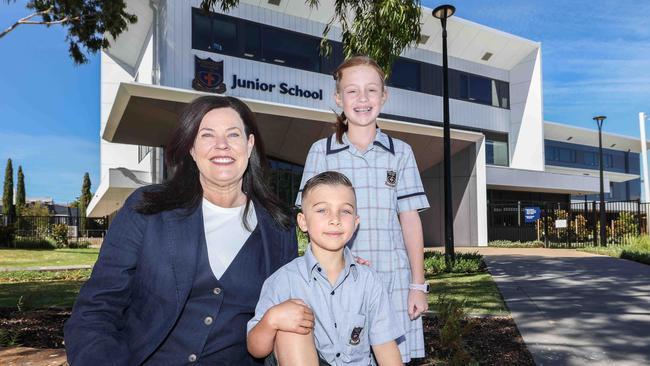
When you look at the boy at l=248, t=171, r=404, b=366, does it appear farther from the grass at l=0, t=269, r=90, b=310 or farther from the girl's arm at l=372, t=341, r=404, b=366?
the grass at l=0, t=269, r=90, b=310

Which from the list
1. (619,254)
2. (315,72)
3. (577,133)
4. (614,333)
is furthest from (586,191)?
(614,333)

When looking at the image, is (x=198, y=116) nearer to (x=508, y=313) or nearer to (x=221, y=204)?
(x=221, y=204)

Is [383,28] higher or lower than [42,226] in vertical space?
higher

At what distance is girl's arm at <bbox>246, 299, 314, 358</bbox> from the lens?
6.18 feet

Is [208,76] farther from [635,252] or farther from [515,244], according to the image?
[515,244]

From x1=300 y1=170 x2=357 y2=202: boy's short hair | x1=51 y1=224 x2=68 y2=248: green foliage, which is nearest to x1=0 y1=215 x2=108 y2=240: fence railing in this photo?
x1=51 y1=224 x2=68 y2=248: green foliage

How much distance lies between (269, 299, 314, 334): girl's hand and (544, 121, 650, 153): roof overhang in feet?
A: 146

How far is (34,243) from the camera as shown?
22266 mm

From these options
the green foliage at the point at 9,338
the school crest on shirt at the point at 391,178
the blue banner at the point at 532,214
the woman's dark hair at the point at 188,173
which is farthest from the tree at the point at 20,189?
the school crest on shirt at the point at 391,178

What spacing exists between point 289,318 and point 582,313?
5740 millimetres

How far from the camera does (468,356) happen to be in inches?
160

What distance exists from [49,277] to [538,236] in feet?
78.5

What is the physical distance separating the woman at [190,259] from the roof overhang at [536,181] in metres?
27.4

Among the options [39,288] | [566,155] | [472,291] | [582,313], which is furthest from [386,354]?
[566,155]
